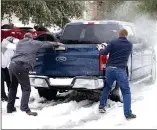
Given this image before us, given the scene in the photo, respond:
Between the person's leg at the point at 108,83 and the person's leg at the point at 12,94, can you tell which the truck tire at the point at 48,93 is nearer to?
the person's leg at the point at 12,94

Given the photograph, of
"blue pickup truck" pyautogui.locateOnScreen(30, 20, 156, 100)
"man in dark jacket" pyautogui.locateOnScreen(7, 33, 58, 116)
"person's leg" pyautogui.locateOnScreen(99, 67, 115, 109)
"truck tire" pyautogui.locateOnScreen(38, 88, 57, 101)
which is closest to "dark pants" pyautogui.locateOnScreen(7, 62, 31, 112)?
"man in dark jacket" pyautogui.locateOnScreen(7, 33, 58, 116)

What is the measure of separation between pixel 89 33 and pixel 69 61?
1.58 meters

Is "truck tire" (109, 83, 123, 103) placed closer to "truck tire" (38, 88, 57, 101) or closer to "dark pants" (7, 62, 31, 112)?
"truck tire" (38, 88, 57, 101)

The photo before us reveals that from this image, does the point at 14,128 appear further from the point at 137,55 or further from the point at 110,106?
the point at 137,55

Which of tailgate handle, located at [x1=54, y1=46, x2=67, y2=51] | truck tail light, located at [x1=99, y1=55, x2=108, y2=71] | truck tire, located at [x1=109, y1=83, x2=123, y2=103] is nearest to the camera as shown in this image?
truck tail light, located at [x1=99, y1=55, x2=108, y2=71]

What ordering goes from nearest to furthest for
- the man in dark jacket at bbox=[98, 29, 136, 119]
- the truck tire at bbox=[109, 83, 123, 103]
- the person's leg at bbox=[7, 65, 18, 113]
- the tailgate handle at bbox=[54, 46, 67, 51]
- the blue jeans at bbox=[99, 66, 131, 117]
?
the blue jeans at bbox=[99, 66, 131, 117]
the man in dark jacket at bbox=[98, 29, 136, 119]
the person's leg at bbox=[7, 65, 18, 113]
the tailgate handle at bbox=[54, 46, 67, 51]
the truck tire at bbox=[109, 83, 123, 103]

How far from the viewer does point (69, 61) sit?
26.1 feet

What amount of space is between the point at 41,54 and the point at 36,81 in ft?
1.82

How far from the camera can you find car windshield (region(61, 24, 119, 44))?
30.0 feet

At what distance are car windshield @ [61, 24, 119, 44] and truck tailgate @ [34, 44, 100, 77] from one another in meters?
1.27

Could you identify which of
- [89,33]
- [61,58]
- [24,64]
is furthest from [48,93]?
[24,64]

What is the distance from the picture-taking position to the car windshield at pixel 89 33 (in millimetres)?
9150

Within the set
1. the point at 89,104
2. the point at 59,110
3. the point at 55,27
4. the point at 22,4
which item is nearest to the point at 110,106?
the point at 89,104

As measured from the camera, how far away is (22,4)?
15.3 m
